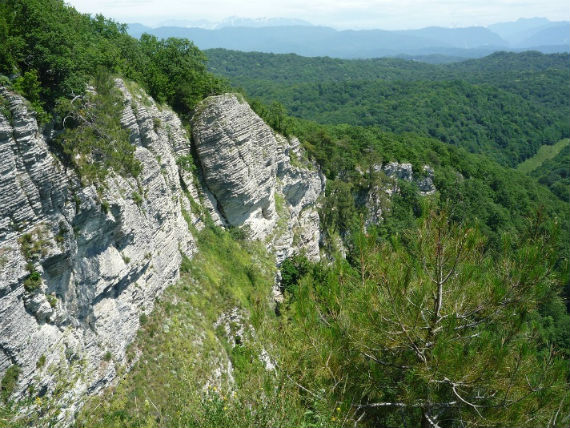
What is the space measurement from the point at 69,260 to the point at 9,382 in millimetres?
4124

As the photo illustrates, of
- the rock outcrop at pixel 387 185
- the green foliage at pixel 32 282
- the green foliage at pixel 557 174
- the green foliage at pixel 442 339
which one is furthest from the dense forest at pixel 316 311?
the green foliage at pixel 557 174

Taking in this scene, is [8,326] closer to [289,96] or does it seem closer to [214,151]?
[214,151]

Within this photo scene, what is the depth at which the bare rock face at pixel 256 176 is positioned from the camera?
83.7ft

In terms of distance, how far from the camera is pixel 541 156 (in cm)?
10350

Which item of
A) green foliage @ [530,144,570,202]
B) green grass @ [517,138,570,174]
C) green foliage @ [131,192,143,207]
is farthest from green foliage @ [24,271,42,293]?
green grass @ [517,138,570,174]

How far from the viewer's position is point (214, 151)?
2538 cm

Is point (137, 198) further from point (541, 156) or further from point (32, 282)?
point (541, 156)

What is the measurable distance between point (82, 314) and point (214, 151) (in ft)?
45.8

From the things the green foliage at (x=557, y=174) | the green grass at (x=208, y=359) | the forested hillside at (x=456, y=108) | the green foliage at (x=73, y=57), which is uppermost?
the green foliage at (x=73, y=57)

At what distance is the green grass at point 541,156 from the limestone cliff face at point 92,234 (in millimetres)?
95274

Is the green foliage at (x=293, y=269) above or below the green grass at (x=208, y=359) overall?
below

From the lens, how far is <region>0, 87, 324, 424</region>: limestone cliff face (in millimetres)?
11617

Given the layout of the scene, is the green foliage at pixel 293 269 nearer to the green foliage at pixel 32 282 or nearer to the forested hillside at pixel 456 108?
the green foliage at pixel 32 282

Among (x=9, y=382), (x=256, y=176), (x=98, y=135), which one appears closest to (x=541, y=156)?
(x=256, y=176)
